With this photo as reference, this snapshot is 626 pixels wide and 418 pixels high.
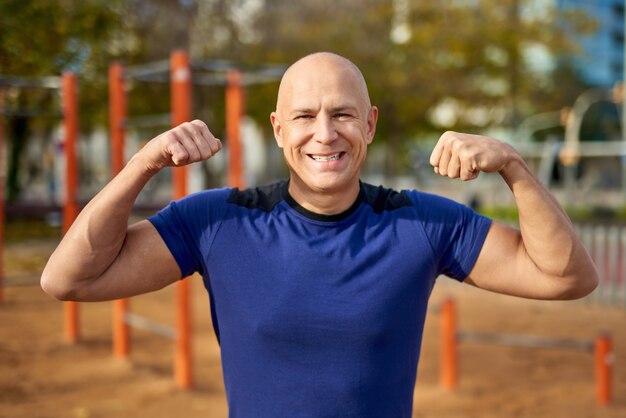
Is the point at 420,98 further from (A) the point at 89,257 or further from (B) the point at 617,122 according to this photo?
(B) the point at 617,122

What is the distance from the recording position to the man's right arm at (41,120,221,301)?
169 centimetres

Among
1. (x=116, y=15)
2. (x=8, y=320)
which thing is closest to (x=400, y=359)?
(x=8, y=320)

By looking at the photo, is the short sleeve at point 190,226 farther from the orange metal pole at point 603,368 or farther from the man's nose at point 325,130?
the orange metal pole at point 603,368

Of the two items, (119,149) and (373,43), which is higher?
(373,43)

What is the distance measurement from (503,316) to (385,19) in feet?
53.4

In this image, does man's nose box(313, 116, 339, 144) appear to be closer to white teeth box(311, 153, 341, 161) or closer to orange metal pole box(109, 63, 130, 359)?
white teeth box(311, 153, 341, 161)

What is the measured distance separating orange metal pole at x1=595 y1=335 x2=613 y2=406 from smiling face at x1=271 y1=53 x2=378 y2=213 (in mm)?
3915

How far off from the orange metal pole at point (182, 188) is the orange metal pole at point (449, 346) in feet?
6.04

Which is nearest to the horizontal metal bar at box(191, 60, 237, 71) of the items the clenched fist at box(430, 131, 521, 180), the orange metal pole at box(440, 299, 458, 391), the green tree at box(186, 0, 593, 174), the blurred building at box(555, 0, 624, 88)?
the orange metal pole at box(440, 299, 458, 391)

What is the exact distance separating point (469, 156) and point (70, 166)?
18.5 ft

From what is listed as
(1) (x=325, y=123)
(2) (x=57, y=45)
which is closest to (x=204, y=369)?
(1) (x=325, y=123)

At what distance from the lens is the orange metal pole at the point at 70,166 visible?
6.73 metres

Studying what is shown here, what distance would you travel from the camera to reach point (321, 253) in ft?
5.72

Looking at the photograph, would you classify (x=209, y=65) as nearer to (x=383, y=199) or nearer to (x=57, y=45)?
(x=383, y=199)
